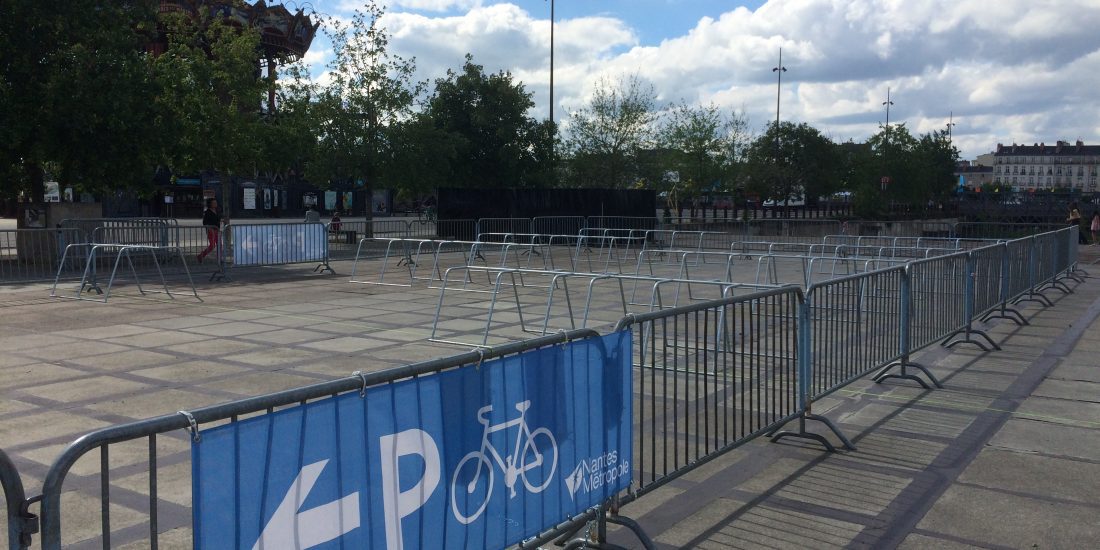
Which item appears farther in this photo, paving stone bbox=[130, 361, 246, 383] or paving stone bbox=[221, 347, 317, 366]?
paving stone bbox=[221, 347, 317, 366]

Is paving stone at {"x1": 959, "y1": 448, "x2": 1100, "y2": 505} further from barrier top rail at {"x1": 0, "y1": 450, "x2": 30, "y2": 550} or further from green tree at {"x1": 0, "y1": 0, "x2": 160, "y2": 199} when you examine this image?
green tree at {"x1": 0, "y1": 0, "x2": 160, "y2": 199}

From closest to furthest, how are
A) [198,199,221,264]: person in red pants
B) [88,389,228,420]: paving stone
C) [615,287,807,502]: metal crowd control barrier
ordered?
[615,287,807,502]: metal crowd control barrier
[88,389,228,420]: paving stone
[198,199,221,264]: person in red pants

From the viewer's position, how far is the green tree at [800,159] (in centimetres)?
6688

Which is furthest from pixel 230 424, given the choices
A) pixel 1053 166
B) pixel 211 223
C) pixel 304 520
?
pixel 1053 166

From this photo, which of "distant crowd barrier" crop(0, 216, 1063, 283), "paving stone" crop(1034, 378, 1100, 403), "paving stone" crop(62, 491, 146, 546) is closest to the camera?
"paving stone" crop(62, 491, 146, 546)

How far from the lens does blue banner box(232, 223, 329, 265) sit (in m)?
19.8

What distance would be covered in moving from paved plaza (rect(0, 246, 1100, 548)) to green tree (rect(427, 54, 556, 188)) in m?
25.9

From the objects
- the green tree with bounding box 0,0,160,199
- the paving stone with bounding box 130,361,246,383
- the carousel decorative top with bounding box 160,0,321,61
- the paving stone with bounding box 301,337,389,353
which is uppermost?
the carousel decorative top with bounding box 160,0,321,61

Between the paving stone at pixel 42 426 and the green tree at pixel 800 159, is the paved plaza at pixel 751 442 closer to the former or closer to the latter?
the paving stone at pixel 42 426

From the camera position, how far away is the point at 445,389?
3.97 meters

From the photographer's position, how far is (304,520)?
3.32 m

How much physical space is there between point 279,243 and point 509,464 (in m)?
17.5

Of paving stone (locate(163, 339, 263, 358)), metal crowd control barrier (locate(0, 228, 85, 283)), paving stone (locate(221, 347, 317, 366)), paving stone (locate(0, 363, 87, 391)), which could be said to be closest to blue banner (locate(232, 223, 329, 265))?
metal crowd control barrier (locate(0, 228, 85, 283))

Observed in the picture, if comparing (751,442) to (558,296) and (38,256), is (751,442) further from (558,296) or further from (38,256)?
(38,256)
